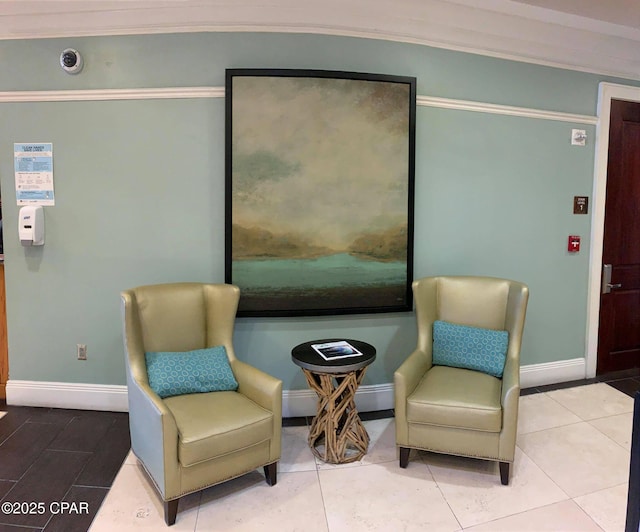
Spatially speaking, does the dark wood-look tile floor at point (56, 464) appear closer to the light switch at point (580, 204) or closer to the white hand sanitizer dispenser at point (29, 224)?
the white hand sanitizer dispenser at point (29, 224)

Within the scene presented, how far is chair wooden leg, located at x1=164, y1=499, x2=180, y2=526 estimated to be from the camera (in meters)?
1.87

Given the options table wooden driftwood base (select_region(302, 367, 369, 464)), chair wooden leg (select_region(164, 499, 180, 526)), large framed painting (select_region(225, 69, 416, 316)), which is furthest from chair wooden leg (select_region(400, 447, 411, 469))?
chair wooden leg (select_region(164, 499, 180, 526))

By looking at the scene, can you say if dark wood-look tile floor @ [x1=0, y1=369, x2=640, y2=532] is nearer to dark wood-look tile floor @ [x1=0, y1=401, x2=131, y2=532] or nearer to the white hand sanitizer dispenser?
dark wood-look tile floor @ [x1=0, y1=401, x2=131, y2=532]

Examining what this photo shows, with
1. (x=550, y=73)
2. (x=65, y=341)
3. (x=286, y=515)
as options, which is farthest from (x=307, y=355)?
(x=550, y=73)

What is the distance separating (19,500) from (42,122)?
2.25 meters

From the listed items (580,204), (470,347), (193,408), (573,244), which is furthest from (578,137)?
(193,408)

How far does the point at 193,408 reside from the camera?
2068 millimetres

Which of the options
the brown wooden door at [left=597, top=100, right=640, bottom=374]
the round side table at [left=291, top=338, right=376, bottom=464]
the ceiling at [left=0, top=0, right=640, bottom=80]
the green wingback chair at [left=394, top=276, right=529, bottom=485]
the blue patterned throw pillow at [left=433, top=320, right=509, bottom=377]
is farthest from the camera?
the brown wooden door at [left=597, top=100, right=640, bottom=374]

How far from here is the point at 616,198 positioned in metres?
3.49

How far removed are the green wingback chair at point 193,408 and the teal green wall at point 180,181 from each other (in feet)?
1.12

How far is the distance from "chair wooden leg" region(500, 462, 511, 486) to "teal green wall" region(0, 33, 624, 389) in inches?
39.5

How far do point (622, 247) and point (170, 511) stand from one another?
12.7 ft

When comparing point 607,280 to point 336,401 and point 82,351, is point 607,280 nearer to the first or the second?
point 336,401

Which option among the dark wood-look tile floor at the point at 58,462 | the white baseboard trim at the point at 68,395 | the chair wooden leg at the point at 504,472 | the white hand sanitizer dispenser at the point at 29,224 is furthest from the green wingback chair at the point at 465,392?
the white hand sanitizer dispenser at the point at 29,224
